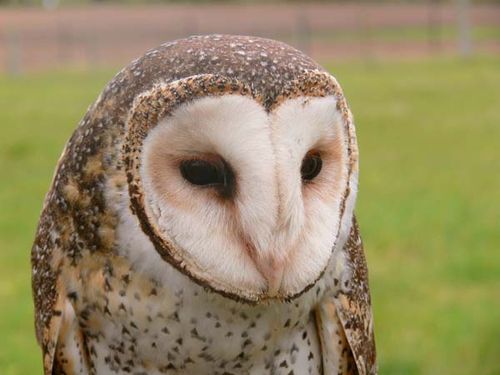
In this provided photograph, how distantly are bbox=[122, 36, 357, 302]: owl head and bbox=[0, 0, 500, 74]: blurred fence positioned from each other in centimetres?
2453

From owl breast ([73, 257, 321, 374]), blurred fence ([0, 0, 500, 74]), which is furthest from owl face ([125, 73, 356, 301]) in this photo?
blurred fence ([0, 0, 500, 74])

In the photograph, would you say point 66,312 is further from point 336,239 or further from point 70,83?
point 70,83

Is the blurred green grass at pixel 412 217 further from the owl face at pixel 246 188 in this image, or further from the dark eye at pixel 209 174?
the dark eye at pixel 209 174

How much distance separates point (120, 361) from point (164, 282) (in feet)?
1.01

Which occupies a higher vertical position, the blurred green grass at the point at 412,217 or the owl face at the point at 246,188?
the owl face at the point at 246,188

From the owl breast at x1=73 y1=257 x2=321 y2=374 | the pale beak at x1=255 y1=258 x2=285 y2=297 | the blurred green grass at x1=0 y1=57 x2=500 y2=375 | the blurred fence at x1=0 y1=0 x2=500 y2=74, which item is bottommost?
the blurred fence at x1=0 y1=0 x2=500 y2=74

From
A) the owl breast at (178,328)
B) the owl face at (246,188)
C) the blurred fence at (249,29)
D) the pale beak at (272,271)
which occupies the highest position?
the owl face at (246,188)

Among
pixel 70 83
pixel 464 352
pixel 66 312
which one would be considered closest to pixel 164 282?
Result: pixel 66 312

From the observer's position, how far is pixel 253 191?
200 centimetres

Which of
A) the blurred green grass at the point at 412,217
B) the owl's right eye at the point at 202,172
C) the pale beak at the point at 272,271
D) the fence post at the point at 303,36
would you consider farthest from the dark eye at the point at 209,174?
the fence post at the point at 303,36

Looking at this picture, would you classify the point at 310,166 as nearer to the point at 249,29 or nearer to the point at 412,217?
the point at 412,217

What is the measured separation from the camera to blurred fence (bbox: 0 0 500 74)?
1153 inches

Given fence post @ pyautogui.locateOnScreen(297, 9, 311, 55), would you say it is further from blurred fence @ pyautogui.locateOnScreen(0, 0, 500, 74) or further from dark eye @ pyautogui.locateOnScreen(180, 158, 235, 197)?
dark eye @ pyautogui.locateOnScreen(180, 158, 235, 197)

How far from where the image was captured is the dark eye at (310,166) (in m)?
2.10
